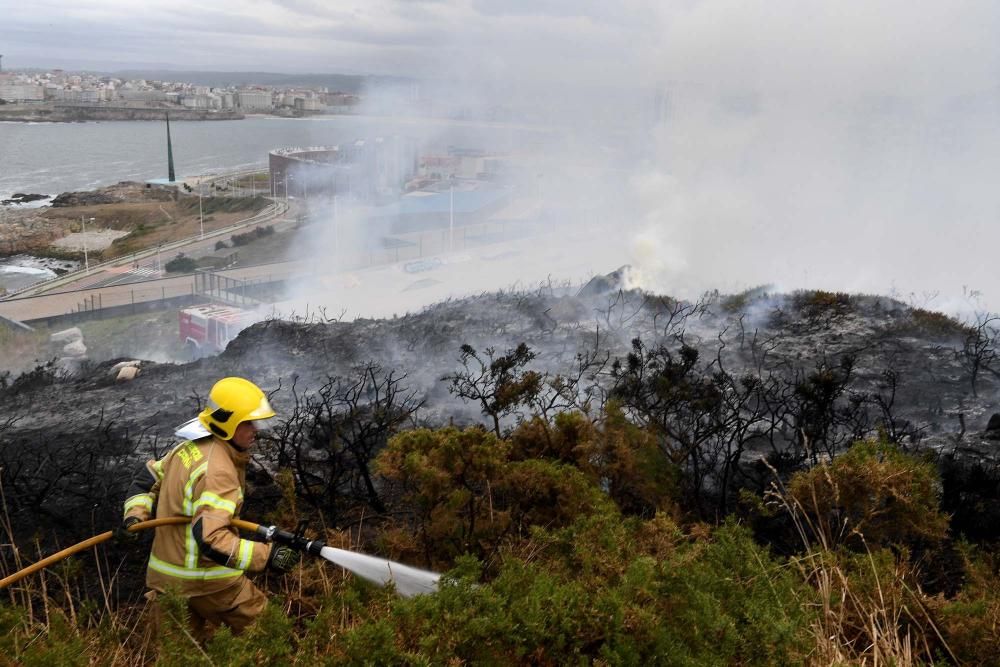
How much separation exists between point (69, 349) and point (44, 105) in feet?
414

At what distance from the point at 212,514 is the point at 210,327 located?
1521 centimetres

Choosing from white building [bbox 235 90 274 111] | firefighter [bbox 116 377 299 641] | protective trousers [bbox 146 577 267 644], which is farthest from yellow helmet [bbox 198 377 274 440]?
white building [bbox 235 90 274 111]

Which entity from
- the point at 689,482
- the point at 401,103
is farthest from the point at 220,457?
the point at 401,103

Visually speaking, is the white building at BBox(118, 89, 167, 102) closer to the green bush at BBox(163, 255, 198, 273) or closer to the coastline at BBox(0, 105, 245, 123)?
the coastline at BBox(0, 105, 245, 123)

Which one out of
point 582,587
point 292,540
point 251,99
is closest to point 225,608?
point 292,540

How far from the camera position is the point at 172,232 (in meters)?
45.3

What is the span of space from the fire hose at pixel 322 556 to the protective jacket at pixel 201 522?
10 cm

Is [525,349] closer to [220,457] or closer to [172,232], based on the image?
[220,457]

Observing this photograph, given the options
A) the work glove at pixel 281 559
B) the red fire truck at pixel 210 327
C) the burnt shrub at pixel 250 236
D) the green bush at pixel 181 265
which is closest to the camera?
the work glove at pixel 281 559

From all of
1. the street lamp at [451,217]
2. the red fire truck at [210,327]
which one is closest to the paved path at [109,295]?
the red fire truck at [210,327]

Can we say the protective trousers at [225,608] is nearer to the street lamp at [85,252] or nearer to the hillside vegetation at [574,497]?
the hillside vegetation at [574,497]

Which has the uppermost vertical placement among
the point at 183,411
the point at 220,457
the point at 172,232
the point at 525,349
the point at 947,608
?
the point at 220,457

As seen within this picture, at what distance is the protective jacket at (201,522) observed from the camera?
3.10 meters

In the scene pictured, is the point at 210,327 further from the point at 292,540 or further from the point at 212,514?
the point at 212,514
